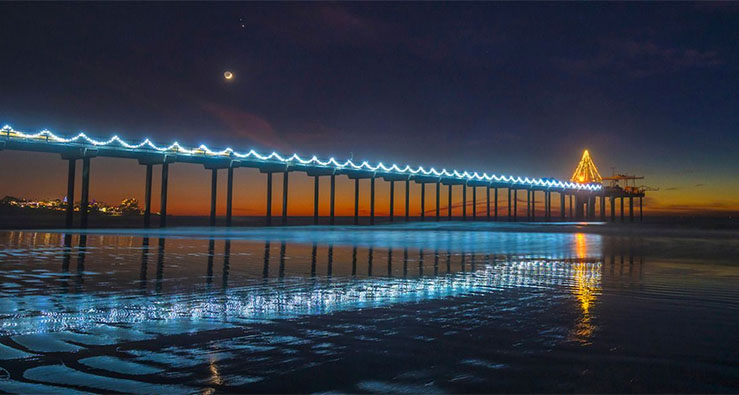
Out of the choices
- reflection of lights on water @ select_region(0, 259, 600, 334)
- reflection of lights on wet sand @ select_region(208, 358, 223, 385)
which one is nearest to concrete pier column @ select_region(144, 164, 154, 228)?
reflection of lights on water @ select_region(0, 259, 600, 334)

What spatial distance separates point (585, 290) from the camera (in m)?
→ 7.93

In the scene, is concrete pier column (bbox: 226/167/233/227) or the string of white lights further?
concrete pier column (bbox: 226/167/233/227)

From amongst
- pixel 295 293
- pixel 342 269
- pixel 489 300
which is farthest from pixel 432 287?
pixel 342 269

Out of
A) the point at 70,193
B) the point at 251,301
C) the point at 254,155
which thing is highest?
the point at 254,155

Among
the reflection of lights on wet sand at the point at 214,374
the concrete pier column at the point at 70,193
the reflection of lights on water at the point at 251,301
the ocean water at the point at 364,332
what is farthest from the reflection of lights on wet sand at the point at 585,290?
the concrete pier column at the point at 70,193

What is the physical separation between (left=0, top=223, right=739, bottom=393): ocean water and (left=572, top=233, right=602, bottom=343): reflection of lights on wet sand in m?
0.04

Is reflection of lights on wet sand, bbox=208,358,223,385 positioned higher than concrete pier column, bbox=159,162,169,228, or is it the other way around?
concrete pier column, bbox=159,162,169,228

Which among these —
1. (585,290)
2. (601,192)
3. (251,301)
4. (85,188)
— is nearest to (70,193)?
(85,188)

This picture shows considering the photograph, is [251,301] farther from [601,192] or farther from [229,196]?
[601,192]

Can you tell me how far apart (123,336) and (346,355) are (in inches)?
81.8

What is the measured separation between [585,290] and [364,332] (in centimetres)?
451

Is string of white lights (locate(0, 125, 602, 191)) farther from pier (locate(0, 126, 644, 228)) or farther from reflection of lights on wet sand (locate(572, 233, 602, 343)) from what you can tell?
reflection of lights on wet sand (locate(572, 233, 602, 343))

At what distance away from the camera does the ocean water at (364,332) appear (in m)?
3.47

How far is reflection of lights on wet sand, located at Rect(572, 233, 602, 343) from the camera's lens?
5027 mm
